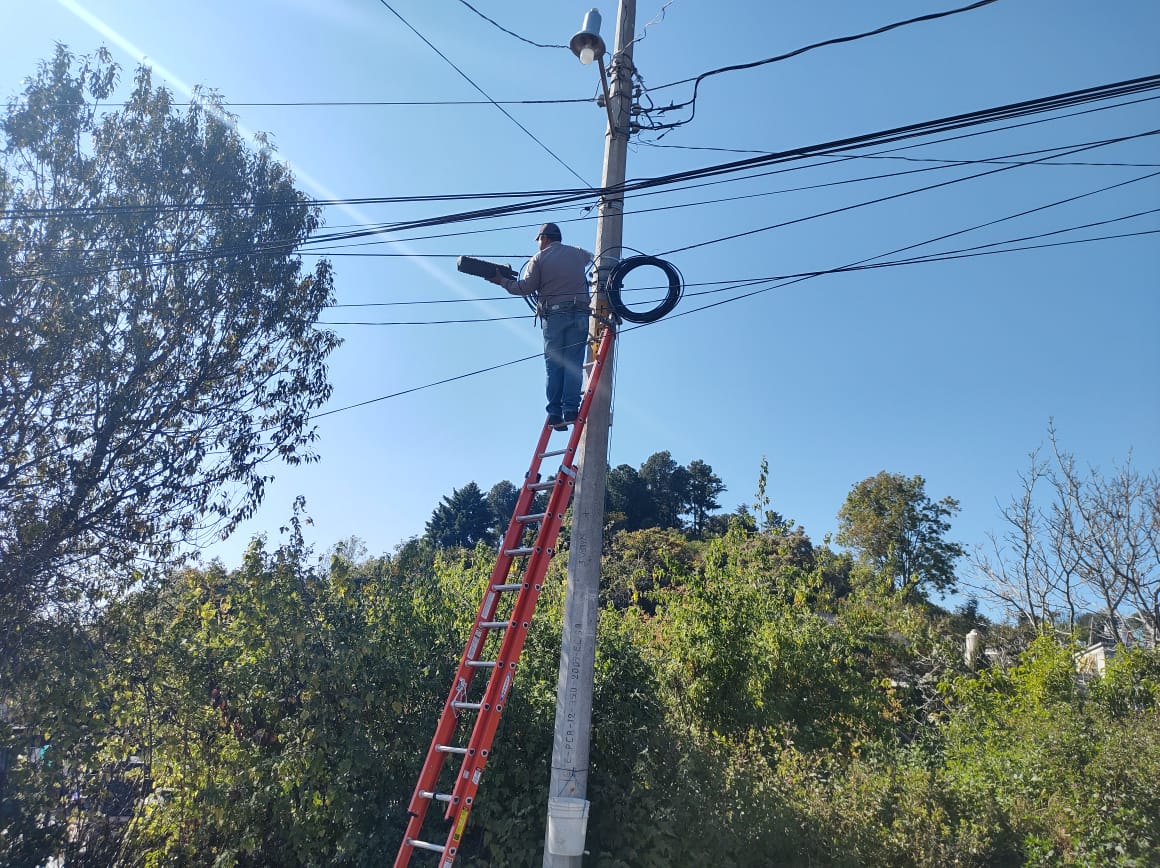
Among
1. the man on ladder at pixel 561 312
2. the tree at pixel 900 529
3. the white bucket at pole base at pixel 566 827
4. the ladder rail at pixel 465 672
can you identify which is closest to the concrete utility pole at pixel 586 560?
the white bucket at pole base at pixel 566 827

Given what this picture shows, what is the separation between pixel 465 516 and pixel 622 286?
147 feet

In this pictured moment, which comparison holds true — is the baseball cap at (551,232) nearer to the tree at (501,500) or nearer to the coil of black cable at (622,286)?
the coil of black cable at (622,286)

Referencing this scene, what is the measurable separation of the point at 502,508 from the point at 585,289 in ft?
160

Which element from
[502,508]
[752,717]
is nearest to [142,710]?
[752,717]

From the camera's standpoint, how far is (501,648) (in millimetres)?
4875

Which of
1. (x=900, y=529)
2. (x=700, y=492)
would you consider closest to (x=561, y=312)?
(x=900, y=529)

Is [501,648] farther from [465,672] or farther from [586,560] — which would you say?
[586,560]

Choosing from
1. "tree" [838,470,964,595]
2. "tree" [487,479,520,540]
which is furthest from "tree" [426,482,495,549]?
"tree" [838,470,964,595]

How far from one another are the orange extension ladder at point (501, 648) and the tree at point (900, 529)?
36.9m

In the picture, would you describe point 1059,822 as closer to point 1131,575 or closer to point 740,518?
point 740,518

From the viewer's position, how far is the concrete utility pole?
4.60m

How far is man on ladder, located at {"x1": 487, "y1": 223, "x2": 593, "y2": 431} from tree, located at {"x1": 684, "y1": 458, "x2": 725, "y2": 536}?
161 feet

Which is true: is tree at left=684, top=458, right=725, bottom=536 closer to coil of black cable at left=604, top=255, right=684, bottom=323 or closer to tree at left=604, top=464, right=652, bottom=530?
tree at left=604, top=464, right=652, bottom=530

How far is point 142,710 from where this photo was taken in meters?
6.43
